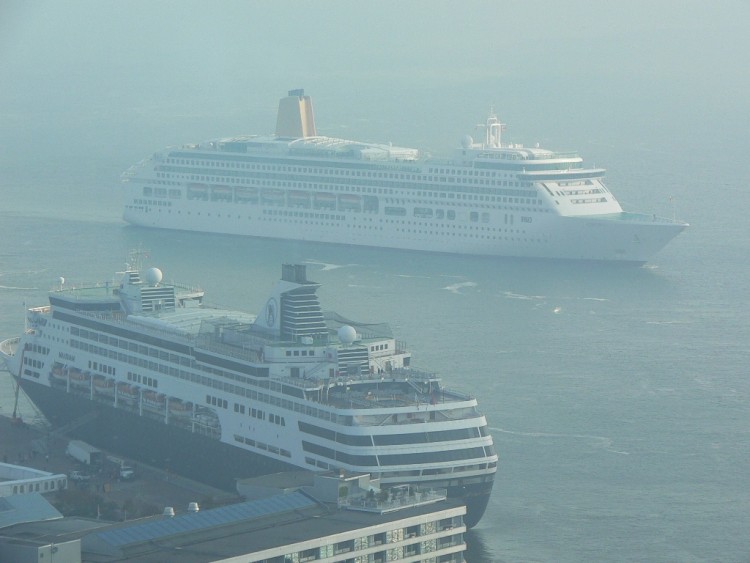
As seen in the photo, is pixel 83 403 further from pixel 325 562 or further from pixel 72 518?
pixel 325 562

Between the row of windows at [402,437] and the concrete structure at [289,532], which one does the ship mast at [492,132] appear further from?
the concrete structure at [289,532]

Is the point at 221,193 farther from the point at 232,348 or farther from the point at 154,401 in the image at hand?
the point at 232,348

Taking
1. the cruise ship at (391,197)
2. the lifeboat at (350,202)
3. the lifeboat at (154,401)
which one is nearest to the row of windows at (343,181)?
the cruise ship at (391,197)

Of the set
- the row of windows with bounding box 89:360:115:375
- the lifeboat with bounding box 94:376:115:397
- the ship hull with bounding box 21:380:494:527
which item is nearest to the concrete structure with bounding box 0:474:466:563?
the ship hull with bounding box 21:380:494:527

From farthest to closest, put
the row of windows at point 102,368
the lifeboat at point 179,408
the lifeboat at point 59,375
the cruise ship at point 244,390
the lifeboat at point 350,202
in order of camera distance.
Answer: the lifeboat at point 350,202
the lifeboat at point 59,375
the row of windows at point 102,368
the lifeboat at point 179,408
the cruise ship at point 244,390

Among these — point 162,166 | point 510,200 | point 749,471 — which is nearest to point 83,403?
point 749,471

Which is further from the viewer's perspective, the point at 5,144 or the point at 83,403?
the point at 5,144

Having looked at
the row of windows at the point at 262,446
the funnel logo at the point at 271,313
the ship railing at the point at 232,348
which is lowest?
the row of windows at the point at 262,446

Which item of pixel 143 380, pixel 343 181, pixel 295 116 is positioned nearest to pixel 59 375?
pixel 143 380
